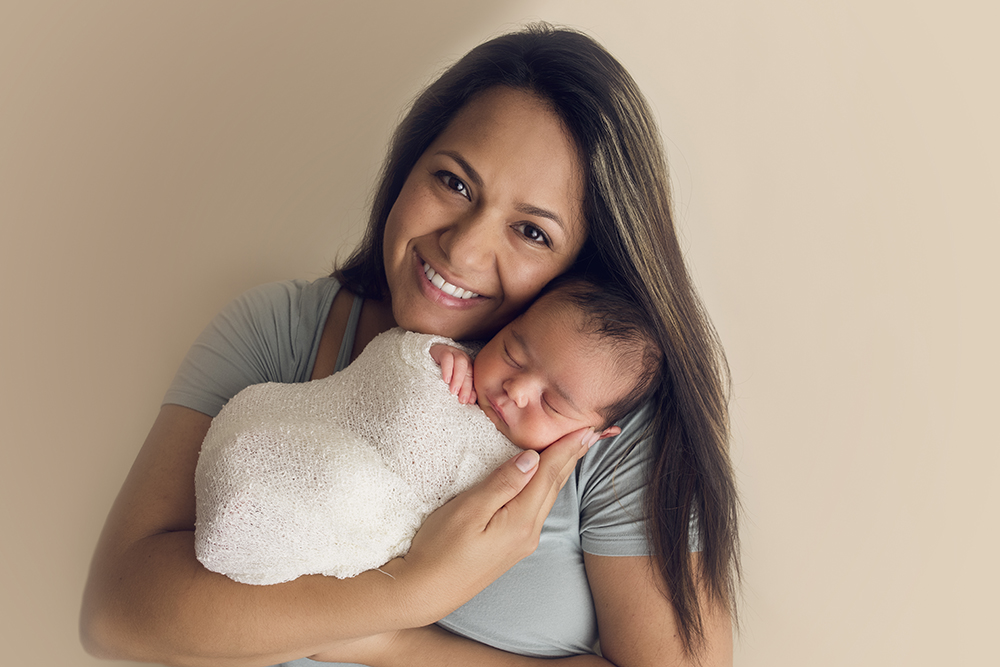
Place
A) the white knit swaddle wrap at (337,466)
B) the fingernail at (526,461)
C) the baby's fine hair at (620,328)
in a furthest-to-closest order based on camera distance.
A: 1. the baby's fine hair at (620,328)
2. the fingernail at (526,461)
3. the white knit swaddle wrap at (337,466)

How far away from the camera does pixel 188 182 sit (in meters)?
1.67

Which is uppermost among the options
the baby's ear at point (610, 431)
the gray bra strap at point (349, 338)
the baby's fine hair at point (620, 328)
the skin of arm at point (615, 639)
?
the baby's fine hair at point (620, 328)

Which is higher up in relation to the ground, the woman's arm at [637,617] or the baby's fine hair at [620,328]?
the baby's fine hair at [620,328]

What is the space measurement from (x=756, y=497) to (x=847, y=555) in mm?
240

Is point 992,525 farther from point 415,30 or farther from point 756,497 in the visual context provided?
point 415,30

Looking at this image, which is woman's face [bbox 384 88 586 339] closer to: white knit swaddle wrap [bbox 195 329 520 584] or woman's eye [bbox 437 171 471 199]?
woman's eye [bbox 437 171 471 199]

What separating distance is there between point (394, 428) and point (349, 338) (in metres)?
0.40

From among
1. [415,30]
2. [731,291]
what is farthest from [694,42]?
[415,30]

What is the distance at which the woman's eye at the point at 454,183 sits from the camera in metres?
1.14

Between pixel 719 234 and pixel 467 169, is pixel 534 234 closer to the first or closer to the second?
pixel 467 169

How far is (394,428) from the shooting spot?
0.99 meters

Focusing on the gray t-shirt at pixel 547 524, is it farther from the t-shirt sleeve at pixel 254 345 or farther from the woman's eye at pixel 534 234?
the woman's eye at pixel 534 234

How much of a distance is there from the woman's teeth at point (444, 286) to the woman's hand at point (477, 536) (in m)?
0.36

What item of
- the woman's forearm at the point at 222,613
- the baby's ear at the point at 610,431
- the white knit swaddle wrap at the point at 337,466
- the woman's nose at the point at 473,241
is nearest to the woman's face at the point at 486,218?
A: the woman's nose at the point at 473,241
